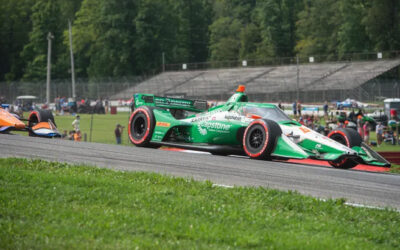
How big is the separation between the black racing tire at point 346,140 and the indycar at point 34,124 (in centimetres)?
744

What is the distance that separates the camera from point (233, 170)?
1024 centimetres

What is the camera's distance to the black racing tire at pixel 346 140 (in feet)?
40.4

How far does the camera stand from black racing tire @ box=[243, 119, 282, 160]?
481 inches

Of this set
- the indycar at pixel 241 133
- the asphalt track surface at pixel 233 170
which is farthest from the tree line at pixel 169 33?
the asphalt track surface at pixel 233 170

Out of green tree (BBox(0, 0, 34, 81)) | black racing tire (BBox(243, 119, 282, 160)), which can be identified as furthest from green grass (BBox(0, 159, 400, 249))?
green tree (BBox(0, 0, 34, 81))

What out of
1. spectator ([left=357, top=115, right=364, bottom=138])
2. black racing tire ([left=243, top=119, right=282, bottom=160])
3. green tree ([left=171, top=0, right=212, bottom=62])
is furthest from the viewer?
green tree ([left=171, top=0, right=212, bottom=62])

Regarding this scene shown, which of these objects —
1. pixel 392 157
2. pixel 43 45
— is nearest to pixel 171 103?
pixel 392 157

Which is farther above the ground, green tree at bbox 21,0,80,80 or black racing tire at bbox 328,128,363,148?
green tree at bbox 21,0,80,80

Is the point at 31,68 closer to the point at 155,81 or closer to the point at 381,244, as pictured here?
the point at 155,81

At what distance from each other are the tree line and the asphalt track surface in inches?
2525

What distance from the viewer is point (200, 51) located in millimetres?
98375

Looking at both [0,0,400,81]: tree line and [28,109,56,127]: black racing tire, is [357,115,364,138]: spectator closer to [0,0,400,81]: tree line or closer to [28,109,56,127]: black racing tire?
[28,109,56,127]: black racing tire

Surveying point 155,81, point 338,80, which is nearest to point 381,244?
point 338,80

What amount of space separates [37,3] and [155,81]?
28623 millimetres
